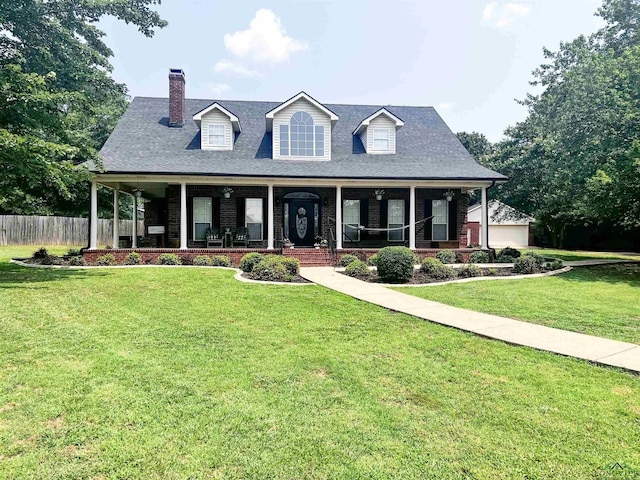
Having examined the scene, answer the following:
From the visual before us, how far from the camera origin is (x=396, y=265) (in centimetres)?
1033

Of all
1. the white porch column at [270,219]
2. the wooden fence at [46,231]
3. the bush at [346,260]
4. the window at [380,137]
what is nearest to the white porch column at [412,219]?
the bush at [346,260]

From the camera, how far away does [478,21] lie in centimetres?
1197

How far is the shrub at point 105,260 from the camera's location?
13.0 metres

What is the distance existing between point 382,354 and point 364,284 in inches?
210

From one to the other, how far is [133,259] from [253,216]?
507cm

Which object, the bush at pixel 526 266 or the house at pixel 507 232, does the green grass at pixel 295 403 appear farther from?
the house at pixel 507 232

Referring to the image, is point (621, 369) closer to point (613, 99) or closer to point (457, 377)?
point (457, 377)

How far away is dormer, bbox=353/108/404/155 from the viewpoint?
56.6 feet

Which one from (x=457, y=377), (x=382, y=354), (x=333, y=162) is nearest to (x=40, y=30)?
(x=333, y=162)

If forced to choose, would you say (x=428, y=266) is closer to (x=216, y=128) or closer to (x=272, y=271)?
(x=272, y=271)

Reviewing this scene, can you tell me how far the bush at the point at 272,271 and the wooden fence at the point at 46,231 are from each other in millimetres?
18538

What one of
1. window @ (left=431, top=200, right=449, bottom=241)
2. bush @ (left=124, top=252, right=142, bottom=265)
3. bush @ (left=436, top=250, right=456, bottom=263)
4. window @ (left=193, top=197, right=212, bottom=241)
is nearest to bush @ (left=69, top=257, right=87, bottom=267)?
bush @ (left=124, top=252, right=142, bottom=265)

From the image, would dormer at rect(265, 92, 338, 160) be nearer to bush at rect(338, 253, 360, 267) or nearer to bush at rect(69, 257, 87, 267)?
bush at rect(338, 253, 360, 267)

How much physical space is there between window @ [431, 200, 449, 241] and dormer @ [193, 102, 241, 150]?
31.5 feet
